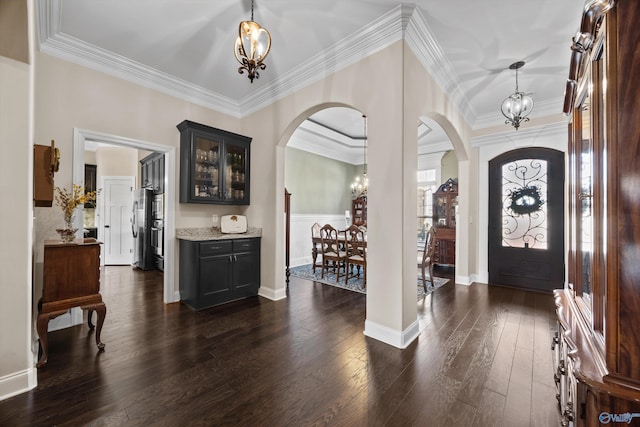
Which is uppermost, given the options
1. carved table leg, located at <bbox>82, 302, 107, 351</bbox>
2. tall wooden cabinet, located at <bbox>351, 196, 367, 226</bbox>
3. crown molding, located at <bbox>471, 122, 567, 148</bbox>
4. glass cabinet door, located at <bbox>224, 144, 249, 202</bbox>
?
crown molding, located at <bbox>471, 122, 567, 148</bbox>

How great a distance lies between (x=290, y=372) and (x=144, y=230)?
206 inches

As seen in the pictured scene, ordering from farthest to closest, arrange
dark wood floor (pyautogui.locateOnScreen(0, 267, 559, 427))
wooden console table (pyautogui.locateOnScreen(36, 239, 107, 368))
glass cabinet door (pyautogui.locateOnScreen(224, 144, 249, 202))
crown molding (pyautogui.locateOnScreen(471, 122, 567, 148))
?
crown molding (pyautogui.locateOnScreen(471, 122, 567, 148)) < glass cabinet door (pyautogui.locateOnScreen(224, 144, 249, 202)) < wooden console table (pyautogui.locateOnScreen(36, 239, 107, 368)) < dark wood floor (pyautogui.locateOnScreen(0, 267, 559, 427))

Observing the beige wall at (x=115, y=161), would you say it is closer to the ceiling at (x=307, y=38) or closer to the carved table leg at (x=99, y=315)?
the ceiling at (x=307, y=38)

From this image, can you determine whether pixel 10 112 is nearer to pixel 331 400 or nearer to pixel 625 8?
pixel 331 400

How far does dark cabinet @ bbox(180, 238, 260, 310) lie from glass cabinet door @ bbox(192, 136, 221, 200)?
754 millimetres

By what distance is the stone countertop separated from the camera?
11.8ft

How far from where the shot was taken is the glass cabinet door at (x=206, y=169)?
12.1 ft

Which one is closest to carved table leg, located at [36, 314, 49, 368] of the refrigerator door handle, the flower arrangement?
the flower arrangement

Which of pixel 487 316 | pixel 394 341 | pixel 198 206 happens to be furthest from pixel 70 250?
pixel 487 316

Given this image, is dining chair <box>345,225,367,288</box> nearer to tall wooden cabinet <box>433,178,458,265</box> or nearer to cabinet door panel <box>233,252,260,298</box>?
cabinet door panel <box>233,252,260,298</box>

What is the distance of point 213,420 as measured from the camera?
157cm

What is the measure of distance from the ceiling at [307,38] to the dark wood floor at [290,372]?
290 centimetres

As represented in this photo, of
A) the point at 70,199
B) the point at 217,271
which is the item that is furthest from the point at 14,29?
the point at 217,271

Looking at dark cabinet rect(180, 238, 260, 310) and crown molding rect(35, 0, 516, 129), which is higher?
crown molding rect(35, 0, 516, 129)
